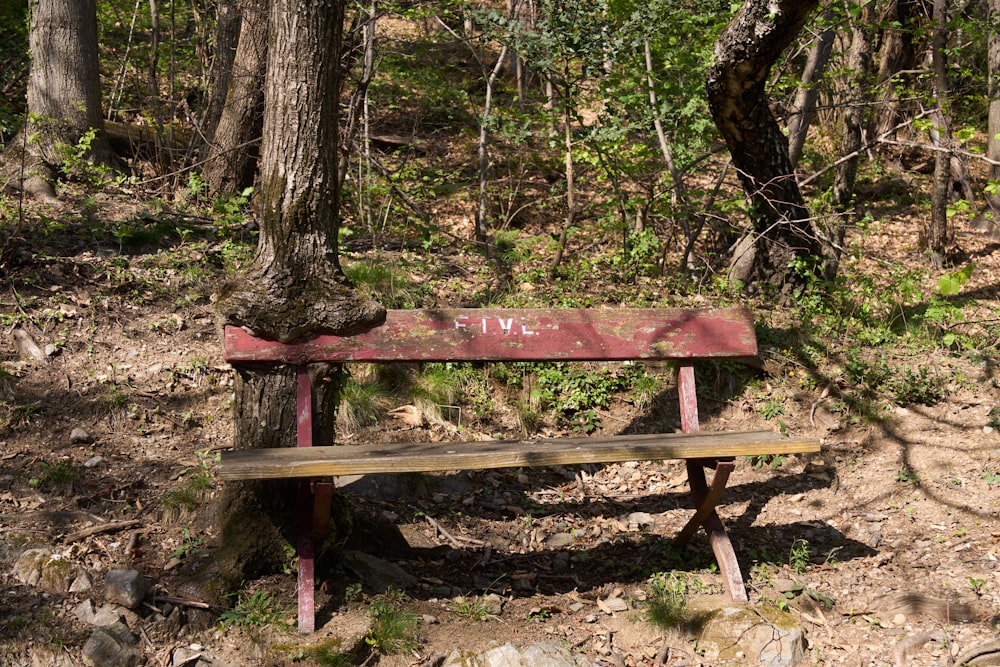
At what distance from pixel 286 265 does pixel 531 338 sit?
3.91 ft

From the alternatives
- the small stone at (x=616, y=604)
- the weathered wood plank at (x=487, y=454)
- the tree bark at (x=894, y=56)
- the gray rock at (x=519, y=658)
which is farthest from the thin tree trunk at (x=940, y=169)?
the gray rock at (x=519, y=658)

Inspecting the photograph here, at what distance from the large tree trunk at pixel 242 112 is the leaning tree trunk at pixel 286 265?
375 cm

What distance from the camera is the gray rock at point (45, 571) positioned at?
339cm

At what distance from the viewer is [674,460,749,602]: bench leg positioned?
150 inches

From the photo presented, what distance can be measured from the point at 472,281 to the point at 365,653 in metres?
3.56

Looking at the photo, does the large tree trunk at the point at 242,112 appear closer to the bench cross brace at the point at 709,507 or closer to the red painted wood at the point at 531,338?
the red painted wood at the point at 531,338

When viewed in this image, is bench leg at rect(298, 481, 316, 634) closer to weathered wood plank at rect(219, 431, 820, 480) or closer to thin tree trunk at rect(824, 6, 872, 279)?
weathered wood plank at rect(219, 431, 820, 480)

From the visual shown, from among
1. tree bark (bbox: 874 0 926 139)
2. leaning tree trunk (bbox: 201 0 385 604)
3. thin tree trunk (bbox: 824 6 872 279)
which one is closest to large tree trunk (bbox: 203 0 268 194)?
leaning tree trunk (bbox: 201 0 385 604)

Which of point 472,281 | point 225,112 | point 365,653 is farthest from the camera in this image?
point 225,112

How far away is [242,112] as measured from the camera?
735 cm

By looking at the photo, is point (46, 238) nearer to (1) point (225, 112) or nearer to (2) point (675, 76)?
(1) point (225, 112)

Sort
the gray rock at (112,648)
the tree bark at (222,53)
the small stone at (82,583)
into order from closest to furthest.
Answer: the gray rock at (112,648) → the small stone at (82,583) → the tree bark at (222,53)

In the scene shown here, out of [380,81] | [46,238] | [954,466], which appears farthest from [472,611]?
[380,81]

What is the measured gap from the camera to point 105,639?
316 centimetres
